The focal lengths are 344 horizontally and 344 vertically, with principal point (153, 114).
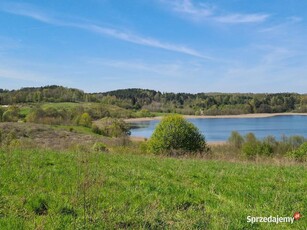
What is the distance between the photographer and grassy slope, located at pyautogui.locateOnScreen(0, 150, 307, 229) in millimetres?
4863

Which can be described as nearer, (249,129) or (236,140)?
(236,140)

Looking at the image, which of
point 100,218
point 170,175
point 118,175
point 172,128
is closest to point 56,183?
point 118,175

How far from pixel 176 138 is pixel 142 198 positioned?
1608cm

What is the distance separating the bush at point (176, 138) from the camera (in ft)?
72.5

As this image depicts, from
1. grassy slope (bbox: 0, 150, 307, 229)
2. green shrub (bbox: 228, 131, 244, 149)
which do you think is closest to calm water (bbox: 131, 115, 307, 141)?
green shrub (bbox: 228, 131, 244, 149)

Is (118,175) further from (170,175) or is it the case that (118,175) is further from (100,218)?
(100,218)

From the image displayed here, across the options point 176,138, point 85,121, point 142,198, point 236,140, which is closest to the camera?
point 142,198

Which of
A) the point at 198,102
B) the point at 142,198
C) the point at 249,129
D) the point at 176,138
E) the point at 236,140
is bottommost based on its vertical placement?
the point at 249,129

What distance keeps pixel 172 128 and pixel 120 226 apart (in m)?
17.8

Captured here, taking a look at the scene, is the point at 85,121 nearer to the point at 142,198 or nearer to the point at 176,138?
the point at 176,138

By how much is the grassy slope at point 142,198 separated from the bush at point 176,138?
1310 centimetres

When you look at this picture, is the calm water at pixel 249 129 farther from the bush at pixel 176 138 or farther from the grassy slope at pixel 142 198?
the grassy slope at pixel 142 198

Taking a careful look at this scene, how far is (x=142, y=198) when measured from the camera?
6.14 metres

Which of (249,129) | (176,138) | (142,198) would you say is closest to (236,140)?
(176,138)
